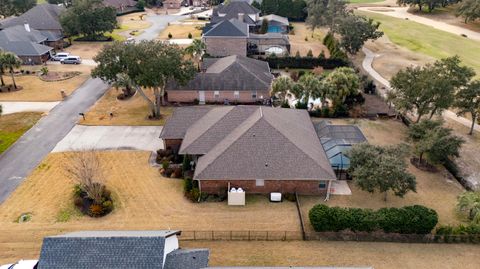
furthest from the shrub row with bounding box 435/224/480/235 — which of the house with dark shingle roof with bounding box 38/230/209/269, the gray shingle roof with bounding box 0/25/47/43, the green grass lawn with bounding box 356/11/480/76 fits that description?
the gray shingle roof with bounding box 0/25/47/43

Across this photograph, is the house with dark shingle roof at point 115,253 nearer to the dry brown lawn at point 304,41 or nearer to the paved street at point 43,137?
the paved street at point 43,137

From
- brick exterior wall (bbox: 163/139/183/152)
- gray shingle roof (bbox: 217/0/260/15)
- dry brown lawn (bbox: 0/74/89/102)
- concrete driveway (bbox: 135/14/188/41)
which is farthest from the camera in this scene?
gray shingle roof (bbox: 217/0/260/15)

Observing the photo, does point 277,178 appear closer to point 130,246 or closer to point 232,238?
point 232,238

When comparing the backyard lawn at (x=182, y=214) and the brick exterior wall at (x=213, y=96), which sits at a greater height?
the brick exterior wall at (x=213, y=96)

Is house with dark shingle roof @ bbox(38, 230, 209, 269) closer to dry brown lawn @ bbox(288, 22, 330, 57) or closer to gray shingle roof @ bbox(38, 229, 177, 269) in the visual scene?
gray shingle roof @ bbox(38, 229, 177, 269)

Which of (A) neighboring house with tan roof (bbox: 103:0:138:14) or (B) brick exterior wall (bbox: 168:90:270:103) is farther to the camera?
(A) neighboring house with tan roof (bbox: 103:0:138:14)

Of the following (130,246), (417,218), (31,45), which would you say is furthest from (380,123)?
(31,45)

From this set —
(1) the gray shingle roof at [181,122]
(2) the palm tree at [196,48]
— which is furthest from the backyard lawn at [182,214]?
(2) the palm tree at [196,48]
